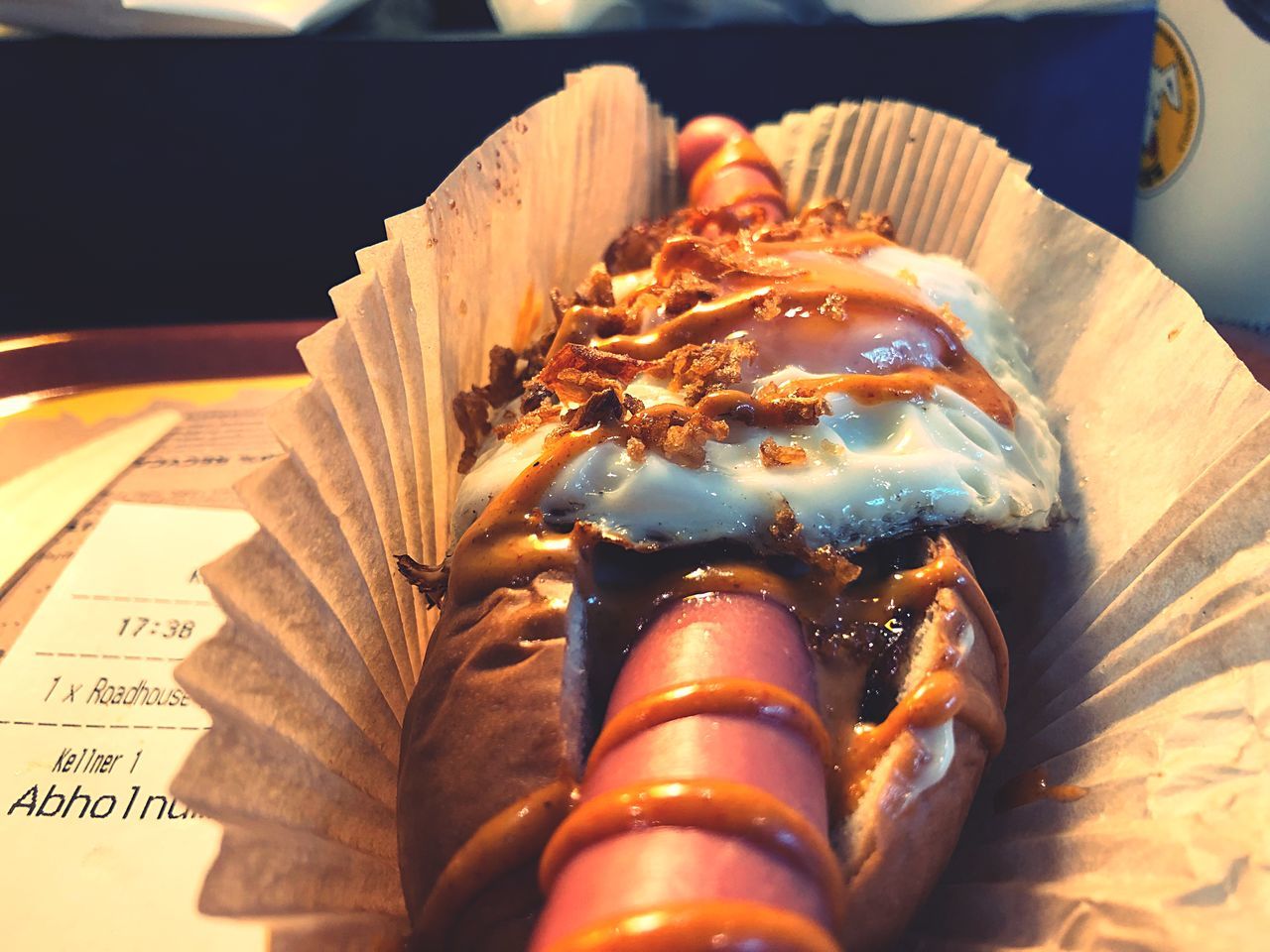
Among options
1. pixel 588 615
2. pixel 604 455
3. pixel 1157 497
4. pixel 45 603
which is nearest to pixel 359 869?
pixel 588 615

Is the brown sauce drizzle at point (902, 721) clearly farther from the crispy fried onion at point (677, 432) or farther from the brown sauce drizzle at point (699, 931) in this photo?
the crispy fried onion at point (677, 432)

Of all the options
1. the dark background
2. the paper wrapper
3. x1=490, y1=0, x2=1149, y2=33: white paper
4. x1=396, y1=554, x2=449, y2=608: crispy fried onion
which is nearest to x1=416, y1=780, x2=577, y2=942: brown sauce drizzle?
the paper wrapper

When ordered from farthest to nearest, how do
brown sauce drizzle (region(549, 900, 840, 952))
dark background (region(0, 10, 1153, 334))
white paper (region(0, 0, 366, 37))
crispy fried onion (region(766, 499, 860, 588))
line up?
dark background (region(0, 10, 1153, 334)) → white paper (region(0, 0, 366, 37)) → crispy fried onion (region(766, 499, 860, 588)) → brown sauce drizzle (region(549, 900, 840, 952))

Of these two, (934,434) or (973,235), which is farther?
(973,235)

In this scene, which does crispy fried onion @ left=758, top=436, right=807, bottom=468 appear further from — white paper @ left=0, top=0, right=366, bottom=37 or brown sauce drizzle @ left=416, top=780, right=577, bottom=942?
white paper @ left=0, top=0, right=366, bottom=37

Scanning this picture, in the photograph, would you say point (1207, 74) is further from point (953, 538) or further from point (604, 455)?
point (604, 455)

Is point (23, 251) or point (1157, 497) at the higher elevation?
point (23, 251)
